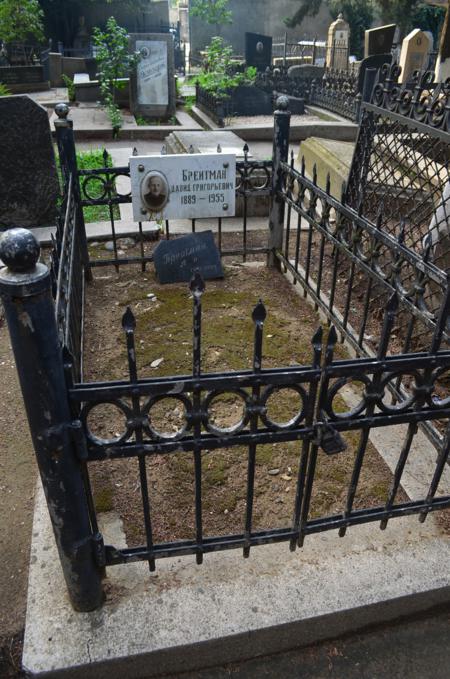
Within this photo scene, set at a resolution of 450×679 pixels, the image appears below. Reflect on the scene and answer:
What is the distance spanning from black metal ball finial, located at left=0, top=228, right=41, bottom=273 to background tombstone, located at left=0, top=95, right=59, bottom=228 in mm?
4981

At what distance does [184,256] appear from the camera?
14.5 ft

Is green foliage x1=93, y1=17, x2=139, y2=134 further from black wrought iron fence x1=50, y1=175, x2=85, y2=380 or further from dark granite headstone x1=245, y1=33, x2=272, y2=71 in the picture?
black wrought iron fence x1=50, y1=175, x2=85, y2=380

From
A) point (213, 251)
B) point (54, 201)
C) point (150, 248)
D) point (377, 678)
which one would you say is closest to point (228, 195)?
point (213, 251)

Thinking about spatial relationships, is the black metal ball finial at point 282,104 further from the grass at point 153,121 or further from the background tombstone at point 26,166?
the grass at point 153,121

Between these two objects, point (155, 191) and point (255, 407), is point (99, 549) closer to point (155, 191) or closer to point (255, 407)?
point (255, 407)

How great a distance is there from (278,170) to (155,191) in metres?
1.06

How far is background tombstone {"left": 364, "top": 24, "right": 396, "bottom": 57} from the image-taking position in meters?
11.2

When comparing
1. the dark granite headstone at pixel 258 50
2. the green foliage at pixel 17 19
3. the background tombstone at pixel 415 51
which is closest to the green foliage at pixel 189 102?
the dark granite headstone at pixel 258 50

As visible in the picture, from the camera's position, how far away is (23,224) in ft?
19.6

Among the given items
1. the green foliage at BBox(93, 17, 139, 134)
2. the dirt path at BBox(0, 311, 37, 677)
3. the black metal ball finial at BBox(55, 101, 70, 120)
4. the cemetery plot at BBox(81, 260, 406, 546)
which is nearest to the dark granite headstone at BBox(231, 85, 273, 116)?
the green foliage at BBox(93, 17, 139, 134)

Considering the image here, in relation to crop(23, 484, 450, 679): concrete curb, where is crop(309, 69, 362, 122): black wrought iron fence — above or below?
above

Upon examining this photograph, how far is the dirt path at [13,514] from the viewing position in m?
1.93

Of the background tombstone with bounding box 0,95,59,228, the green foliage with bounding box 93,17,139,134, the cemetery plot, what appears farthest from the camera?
the green foliage with bounding box 93,17,139,134

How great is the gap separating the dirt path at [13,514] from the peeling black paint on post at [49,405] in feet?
1.12
